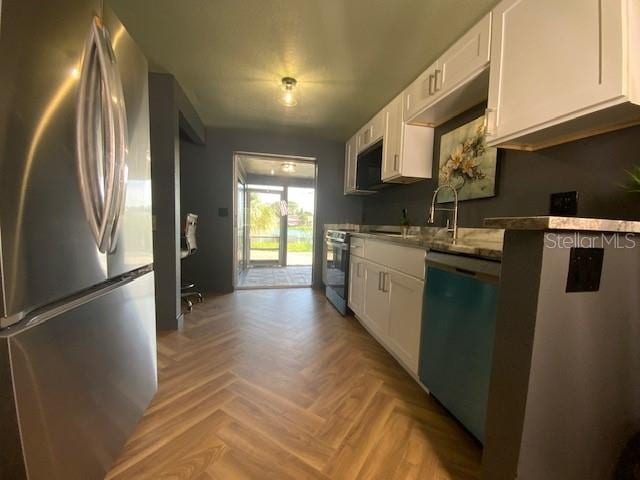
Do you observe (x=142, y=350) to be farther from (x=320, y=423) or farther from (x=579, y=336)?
(x=579, y=336)

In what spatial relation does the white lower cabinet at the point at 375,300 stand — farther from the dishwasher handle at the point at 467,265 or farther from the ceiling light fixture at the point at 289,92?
the ceiling light fixture at the point at 289,92

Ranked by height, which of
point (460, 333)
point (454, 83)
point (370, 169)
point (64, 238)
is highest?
point (454, 83)

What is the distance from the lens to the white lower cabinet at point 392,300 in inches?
64.0

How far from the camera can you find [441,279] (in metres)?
1.38

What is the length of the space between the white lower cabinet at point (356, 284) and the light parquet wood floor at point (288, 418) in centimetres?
38

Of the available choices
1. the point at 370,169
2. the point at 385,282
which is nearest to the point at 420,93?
the point at 370,169

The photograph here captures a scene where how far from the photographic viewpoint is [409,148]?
233 centimetres

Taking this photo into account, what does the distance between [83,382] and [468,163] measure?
96.0 inches

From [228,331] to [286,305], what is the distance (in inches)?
34.8

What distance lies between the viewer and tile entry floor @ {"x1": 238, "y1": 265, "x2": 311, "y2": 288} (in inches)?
161

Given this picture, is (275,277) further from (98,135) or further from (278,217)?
(98,135)

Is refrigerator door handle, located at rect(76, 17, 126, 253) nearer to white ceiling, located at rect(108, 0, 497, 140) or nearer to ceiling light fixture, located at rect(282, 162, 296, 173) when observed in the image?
white ceiling, located at rect(108, 0, 497, 140)

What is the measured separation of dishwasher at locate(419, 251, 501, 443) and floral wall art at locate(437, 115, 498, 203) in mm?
779

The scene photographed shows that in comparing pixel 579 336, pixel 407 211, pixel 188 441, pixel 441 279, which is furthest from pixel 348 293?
pixel 579 336
